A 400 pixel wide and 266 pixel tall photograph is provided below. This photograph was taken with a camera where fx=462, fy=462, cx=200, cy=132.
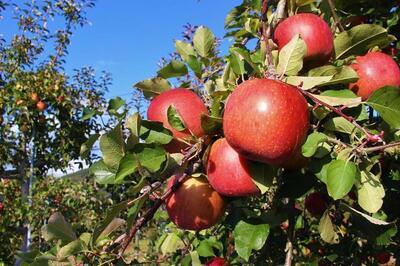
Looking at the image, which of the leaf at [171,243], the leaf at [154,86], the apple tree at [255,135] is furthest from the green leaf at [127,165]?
the leaf at [171,243]

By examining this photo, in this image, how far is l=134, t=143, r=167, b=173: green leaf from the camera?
78 centimetres

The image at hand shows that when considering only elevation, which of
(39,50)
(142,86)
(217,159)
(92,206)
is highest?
(39,50)

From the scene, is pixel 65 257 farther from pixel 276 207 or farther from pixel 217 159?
pixel 276 207

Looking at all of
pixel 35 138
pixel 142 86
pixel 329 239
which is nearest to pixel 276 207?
pixel 329 239

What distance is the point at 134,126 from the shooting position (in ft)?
2.67

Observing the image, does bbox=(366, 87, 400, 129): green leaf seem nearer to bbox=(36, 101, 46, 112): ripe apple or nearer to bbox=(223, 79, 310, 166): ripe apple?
bbox=(223, 79, 310, 166): ripe apple

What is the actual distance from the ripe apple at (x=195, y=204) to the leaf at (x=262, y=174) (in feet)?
0.47

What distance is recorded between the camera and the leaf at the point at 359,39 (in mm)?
1004

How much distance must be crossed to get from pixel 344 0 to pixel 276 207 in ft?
2.13

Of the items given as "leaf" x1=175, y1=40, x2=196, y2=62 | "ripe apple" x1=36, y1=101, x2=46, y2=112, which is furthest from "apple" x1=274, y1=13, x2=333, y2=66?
"ripe apple" x1=36, y1=101, x2=46, y2=112

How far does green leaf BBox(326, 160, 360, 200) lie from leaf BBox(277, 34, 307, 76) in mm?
184

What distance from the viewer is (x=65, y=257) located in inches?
32.1

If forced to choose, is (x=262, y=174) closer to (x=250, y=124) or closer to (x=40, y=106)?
(x=250, y=124)

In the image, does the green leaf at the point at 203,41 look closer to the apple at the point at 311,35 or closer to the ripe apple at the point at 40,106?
the apple at the point at 311,35
